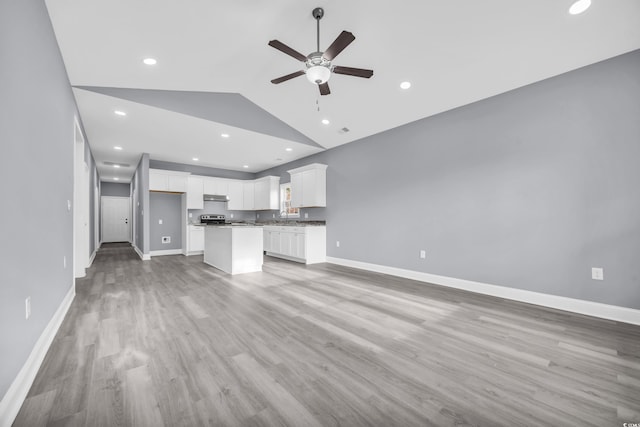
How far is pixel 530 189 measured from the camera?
10.7 feet

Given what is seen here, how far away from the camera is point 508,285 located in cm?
344

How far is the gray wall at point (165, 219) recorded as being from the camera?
297 inches

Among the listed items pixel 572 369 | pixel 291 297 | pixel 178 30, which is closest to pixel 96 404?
pixel 291 297

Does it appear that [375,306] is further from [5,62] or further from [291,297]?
[5,62]

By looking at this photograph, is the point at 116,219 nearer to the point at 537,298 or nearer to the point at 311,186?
the point at 311,186

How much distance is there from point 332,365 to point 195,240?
6.73 metres

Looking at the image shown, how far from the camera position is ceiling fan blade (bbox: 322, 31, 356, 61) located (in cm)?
215

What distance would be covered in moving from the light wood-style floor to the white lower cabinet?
416 centimetres

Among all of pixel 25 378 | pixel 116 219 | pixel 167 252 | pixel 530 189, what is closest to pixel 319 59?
pixel 530 189

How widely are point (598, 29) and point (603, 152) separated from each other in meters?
1.22

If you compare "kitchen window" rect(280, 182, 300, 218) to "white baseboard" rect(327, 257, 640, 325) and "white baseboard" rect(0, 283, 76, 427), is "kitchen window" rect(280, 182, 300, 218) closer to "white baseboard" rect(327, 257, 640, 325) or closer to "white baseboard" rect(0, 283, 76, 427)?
"white baseboard" rect(327, 257, 640, 325)

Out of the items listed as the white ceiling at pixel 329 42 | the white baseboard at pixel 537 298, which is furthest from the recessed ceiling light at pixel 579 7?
the white baseboard at pixel 537 298

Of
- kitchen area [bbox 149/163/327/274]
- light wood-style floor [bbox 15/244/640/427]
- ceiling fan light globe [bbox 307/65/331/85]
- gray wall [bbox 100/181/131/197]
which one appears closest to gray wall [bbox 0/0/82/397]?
light wood-style floor [bbox 15/244/640/427]

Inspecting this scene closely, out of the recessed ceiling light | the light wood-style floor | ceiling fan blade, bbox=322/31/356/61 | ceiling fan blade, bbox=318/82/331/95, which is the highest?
the recessed ceiling light
